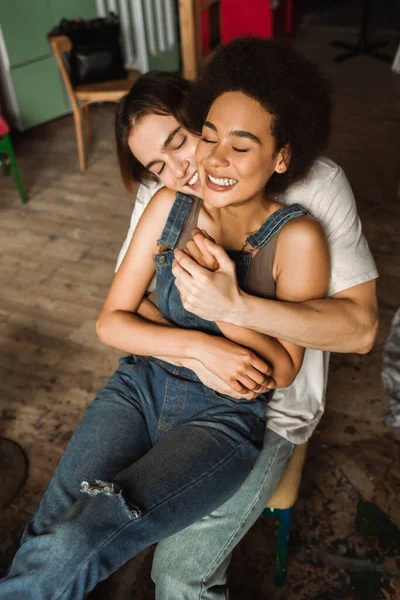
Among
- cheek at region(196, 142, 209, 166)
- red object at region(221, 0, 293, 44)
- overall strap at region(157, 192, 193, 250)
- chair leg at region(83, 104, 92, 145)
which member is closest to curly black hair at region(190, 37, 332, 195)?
cheek at region(196, 142, 209, 166)

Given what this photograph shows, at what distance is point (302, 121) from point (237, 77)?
0.16 meters

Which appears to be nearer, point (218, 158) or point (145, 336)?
point (218, 158)

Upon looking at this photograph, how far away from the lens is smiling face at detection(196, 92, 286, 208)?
1.13 metres

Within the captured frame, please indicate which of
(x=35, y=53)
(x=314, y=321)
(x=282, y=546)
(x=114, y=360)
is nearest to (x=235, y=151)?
(x=314, y=321)

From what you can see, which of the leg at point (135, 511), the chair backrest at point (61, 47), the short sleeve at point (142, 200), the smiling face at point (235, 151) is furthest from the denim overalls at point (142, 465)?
the chair backrest at point (61, 47)

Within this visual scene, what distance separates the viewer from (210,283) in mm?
1069

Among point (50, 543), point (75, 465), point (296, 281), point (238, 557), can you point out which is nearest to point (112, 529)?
point (50, 543)

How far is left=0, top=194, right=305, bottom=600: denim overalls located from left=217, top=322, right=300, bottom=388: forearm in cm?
10

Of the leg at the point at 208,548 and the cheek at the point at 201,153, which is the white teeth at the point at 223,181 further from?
the leg at the point at 208,548

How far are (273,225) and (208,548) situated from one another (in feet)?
2.28

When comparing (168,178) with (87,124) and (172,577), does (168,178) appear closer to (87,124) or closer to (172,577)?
(172,577)

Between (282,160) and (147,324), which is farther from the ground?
(282,160)

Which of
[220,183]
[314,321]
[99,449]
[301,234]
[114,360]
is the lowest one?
[114,360]

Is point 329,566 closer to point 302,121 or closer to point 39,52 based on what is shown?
point 302,121
